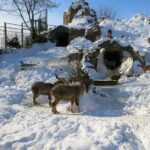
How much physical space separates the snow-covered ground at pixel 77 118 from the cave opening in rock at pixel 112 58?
3.28ft

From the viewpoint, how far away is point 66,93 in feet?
43.1

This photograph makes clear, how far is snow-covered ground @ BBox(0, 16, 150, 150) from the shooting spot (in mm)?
9617

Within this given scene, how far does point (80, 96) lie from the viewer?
1366cm

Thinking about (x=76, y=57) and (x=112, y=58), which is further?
(x=76, y=57)

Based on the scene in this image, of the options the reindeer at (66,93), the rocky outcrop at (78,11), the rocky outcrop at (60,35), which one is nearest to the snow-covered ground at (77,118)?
the reindeer at (66,93)

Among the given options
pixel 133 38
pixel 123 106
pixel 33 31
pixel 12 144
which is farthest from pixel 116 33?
pixel 12 144

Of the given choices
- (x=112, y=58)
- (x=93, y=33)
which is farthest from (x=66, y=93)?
(x=93, y=33)

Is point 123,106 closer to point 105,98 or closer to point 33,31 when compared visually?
point 105,98

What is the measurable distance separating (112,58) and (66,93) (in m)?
8.48

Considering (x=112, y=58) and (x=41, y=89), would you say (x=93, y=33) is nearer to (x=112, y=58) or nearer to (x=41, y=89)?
(x=112, y=58)

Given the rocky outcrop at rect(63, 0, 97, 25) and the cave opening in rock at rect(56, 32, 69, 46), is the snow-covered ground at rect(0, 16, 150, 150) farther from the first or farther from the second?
the rocky outcrop at rect(63, 0, 97, 25)

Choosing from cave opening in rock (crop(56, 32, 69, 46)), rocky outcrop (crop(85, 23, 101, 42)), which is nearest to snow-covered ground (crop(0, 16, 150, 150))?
rocky outcrop (crop(85, 23, 101, 42))

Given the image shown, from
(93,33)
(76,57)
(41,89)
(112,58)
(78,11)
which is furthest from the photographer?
(78,11)

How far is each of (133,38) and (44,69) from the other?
6.23m
